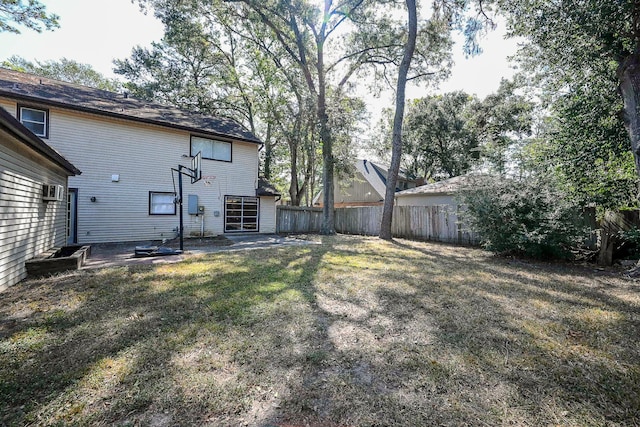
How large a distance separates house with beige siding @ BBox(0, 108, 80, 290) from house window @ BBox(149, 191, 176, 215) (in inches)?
175

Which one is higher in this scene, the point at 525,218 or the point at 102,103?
the point at 102,103

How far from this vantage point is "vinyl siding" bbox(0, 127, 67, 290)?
4090 mm

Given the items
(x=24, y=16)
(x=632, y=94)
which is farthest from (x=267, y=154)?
(x=632, y=94)

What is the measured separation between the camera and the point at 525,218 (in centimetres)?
710

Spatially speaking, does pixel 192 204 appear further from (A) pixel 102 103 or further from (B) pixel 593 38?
(B) pixel 593 38

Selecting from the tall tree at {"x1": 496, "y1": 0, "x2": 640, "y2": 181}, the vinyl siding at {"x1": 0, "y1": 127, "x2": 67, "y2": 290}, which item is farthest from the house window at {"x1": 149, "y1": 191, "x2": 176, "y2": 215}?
the tall tree at {"x1": 496, "y1": 0, "x2": 640, "y2": 181}

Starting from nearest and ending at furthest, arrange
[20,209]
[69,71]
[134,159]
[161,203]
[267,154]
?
1. [20,209]
2. [134,159]
3. [161,203]
4. [267,154]
5. [69,71]

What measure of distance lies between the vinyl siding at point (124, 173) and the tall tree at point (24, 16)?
227 cm

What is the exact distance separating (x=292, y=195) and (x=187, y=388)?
61.6ft

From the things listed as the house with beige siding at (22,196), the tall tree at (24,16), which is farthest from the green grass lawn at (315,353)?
the tall tree at (24,16)

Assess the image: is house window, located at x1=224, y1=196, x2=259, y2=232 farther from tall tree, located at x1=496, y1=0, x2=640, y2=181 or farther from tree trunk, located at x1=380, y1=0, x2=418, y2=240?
tall tree, located at x1=496, y1=0, x2=640, y2=181

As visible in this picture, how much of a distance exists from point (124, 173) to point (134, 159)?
25.5 inches

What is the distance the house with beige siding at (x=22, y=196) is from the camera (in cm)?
404

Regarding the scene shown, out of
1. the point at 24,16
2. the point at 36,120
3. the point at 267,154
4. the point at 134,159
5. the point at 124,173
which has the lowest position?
the point at 124,173
